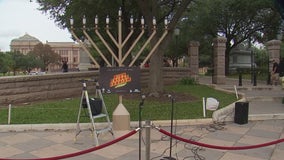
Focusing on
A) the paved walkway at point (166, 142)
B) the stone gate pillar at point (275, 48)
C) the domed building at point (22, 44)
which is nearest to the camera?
the paved walkway at point (166, 142)

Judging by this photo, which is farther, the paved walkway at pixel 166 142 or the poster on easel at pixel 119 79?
the poster on easel at pixel 119 79

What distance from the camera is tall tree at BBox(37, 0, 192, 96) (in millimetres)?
14156

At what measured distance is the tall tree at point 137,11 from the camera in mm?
14156

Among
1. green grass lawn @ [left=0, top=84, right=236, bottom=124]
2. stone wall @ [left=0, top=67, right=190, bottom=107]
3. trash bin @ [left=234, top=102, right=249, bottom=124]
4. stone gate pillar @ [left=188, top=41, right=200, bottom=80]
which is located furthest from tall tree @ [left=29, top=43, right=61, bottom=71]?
trash bin @ [left=234, top=102, right=249, bottom=124]

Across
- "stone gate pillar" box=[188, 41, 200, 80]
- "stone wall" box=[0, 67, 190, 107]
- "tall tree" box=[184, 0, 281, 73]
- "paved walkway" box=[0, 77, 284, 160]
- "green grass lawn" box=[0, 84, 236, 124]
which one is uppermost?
"tall tree" box=[184, 0, 281, 73]

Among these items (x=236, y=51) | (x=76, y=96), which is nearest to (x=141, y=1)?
(x=76, y=96)

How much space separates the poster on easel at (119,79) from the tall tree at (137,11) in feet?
17.3

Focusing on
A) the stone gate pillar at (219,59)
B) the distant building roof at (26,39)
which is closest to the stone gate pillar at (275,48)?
the stone gate pillar at (219,59)

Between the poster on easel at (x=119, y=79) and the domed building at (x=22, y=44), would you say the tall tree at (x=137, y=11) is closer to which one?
the poster on easel at (x=119, y=79)

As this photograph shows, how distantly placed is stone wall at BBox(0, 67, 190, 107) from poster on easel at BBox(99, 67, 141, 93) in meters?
3.38

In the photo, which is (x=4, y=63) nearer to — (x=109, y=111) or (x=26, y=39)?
(x=26, y=39)

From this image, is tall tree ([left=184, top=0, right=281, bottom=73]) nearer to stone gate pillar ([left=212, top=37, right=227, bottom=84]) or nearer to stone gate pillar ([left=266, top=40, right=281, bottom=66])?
stone gate pillar ([left=266, top=40, right=281, bottom=66])

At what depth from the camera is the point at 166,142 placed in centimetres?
741

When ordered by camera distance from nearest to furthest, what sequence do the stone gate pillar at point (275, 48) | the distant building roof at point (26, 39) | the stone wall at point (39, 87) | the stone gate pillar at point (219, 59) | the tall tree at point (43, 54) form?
1. the stone wall at point (39, 87)
2. the stone gate pillar at point (219, 59)
3. the stone gate pillar at point (275, 48)
4. the tall tree at point (43, 54)
5. the distant building roof at point (26, 39)
